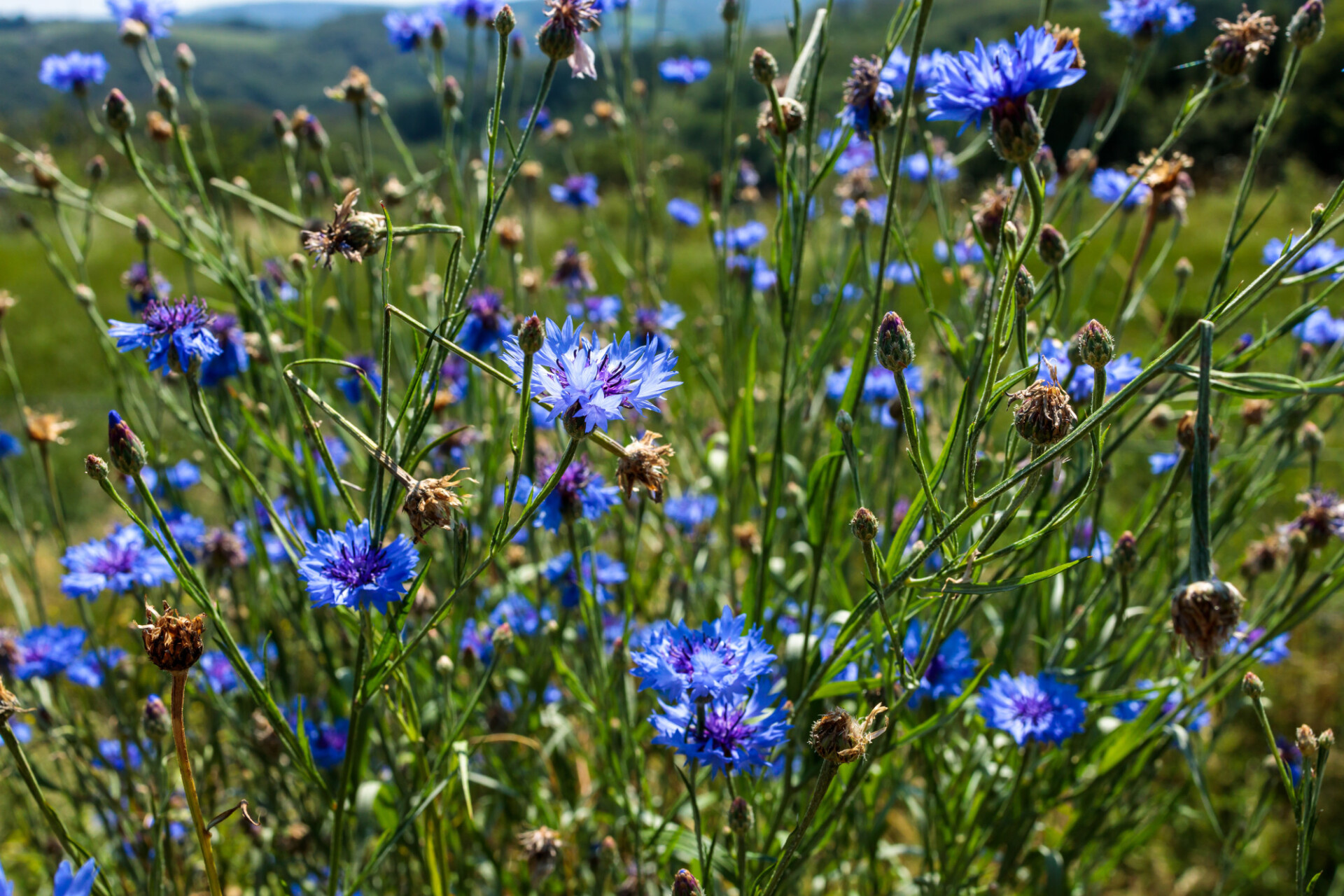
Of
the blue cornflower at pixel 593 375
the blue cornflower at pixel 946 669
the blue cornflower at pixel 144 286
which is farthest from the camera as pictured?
the blue cornflower at pixel 144 286

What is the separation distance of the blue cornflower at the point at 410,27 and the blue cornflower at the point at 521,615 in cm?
102

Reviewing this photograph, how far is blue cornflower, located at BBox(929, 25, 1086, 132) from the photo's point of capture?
650 millimetres

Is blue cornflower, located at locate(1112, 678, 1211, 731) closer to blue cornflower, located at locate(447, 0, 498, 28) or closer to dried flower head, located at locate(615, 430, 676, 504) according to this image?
dried flower head, located at locate(615, 430, 676, 504)

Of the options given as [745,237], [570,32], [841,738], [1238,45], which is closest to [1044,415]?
[841,738]

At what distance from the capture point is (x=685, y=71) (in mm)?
2123

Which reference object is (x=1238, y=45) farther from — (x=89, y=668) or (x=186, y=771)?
(x=89, y=668)

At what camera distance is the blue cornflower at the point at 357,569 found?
720 millimetres

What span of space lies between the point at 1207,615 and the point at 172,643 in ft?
2.29

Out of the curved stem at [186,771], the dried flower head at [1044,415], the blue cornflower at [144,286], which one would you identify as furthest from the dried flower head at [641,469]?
the blue cornflower at [144,286]

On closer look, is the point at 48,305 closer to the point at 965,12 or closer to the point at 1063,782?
the point at 1063,782

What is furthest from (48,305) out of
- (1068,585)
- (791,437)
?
(1068,585)

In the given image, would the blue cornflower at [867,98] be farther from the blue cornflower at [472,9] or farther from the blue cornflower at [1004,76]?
the blue cornflower at [472,9]

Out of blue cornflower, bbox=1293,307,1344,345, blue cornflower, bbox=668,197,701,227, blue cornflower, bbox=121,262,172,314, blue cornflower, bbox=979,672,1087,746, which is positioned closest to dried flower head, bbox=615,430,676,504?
blue cornflower, bbox=979,672,1087,746

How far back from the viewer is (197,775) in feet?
4.68
